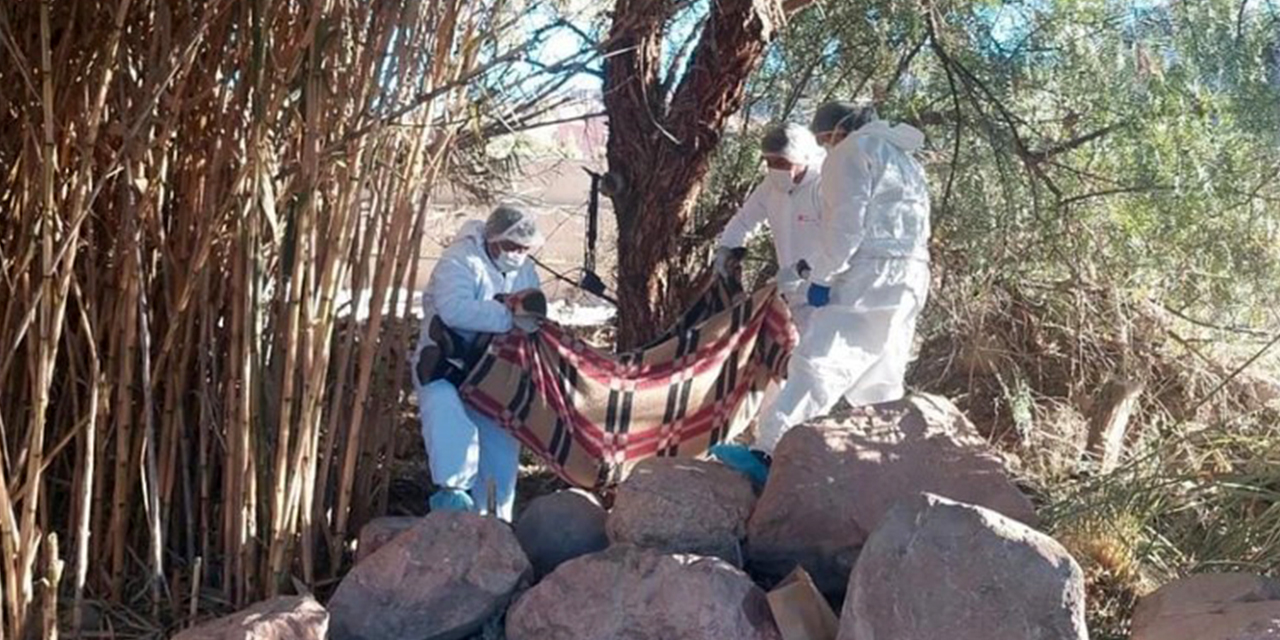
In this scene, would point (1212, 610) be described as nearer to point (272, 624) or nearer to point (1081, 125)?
point (272, 624)

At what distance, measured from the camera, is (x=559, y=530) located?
3.62 m

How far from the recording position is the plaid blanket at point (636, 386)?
158 inches

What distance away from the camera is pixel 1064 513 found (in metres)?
3.94

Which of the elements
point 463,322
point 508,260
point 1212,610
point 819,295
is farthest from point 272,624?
point 819,295

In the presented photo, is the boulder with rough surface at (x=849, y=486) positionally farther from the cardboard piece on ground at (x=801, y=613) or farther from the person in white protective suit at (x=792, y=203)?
the person in white protective suit at (x=792, y=203)

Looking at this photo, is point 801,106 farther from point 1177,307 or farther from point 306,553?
point 306,553

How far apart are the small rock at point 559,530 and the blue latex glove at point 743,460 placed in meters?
0.38

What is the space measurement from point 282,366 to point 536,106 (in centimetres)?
75

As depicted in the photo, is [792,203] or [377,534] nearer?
[377,534]

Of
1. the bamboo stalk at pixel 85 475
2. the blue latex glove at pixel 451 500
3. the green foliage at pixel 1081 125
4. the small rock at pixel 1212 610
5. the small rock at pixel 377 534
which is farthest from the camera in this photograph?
the green foliage at pixel 1081 125

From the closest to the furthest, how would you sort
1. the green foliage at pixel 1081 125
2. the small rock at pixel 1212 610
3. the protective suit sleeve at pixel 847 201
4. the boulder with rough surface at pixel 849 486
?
1. the small rock at pixel 1212 610
2. the boulder with rough surface at pixel 849 486
3. the protective suit sleeve at pixel 847 201
4. the green foliage at pixel 1081 125

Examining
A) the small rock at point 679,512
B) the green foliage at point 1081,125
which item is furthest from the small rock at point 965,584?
the green foliage at point 1081,125

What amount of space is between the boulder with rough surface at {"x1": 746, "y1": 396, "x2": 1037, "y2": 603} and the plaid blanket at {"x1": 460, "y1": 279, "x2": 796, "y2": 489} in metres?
0.73

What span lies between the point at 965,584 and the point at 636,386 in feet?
5.12
